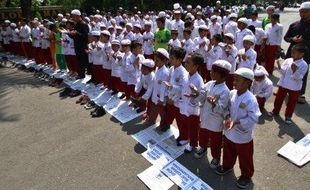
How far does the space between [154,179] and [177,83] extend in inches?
70.0

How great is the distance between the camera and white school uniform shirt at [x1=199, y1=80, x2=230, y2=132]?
432 cm

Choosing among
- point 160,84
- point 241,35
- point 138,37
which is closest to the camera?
point 160,84

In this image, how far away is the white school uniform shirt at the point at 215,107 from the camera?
14.2 feet

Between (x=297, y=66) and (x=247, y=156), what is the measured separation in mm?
2819

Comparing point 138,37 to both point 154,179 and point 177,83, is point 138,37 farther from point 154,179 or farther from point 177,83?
point 154,179

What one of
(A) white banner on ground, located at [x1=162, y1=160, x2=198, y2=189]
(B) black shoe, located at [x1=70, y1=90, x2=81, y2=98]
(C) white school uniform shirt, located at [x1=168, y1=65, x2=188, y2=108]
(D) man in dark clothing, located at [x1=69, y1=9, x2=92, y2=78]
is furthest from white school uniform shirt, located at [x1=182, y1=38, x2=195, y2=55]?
(A) white banner on ground, located at [x1=162, y1=160, x2=198, y2=189]

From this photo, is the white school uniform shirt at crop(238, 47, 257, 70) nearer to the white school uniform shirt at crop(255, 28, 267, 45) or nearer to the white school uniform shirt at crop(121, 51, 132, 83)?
the white school uniform shirt at crop(255, 28, 267, 45)

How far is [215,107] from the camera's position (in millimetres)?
4328

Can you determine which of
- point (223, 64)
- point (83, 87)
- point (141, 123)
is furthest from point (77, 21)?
point (223, 64)

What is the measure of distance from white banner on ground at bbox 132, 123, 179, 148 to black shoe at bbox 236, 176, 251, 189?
1818 millimetres

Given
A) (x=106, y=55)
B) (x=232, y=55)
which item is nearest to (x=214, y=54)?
(x=232, y=55)

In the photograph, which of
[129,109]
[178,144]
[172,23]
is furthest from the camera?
[172,23]

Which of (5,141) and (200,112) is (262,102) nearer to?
(200,112)

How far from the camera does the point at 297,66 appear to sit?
6.00 meters
